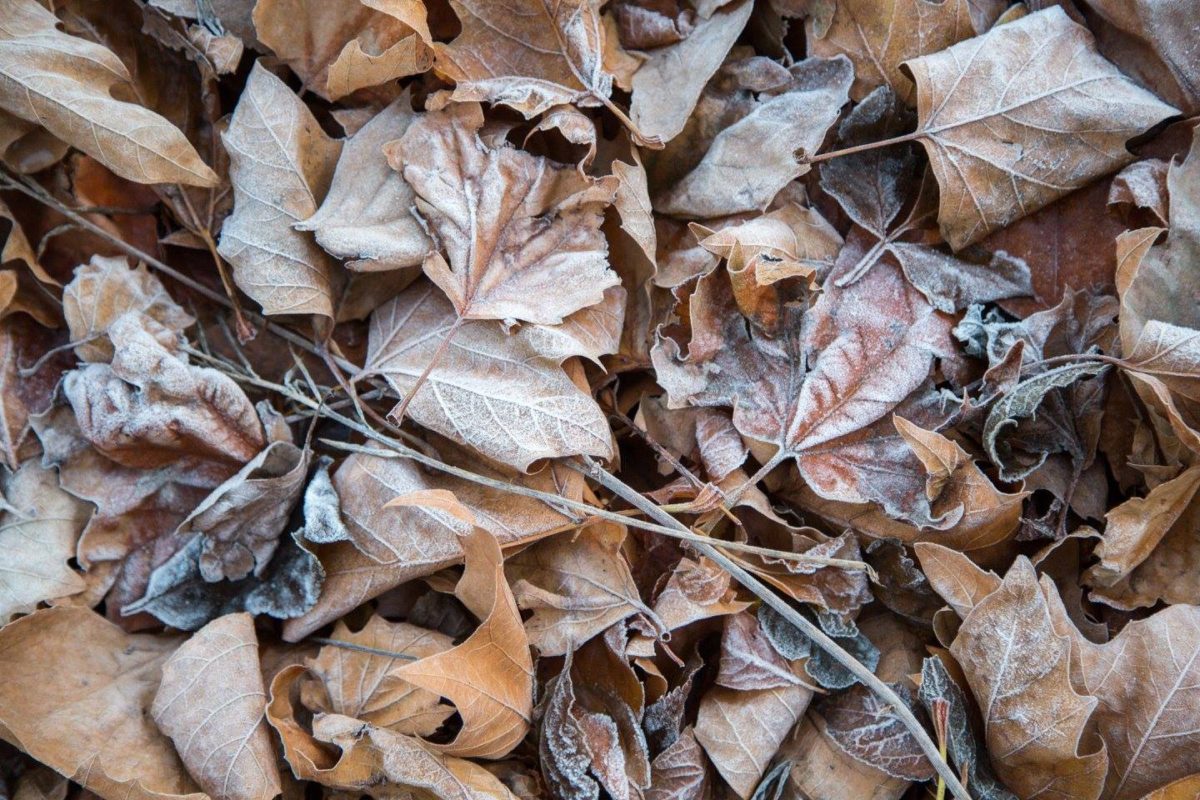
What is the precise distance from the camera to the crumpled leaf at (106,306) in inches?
50.1

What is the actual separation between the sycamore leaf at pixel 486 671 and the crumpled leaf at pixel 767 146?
604 millimetres

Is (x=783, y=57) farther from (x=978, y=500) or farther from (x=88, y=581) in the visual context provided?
(x=88, y=581)

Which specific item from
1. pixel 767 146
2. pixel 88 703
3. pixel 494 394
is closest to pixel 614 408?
pixel 494 394

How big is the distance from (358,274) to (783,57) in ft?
2.38

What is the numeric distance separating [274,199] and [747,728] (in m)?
0.99

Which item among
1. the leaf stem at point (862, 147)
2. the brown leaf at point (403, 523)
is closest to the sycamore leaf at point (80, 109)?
the brown leaf at point (403, 523)

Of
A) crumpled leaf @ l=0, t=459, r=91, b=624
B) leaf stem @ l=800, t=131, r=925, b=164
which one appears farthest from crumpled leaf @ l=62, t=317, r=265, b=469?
leaf stem @ l=800, t=131, r=925, b=164

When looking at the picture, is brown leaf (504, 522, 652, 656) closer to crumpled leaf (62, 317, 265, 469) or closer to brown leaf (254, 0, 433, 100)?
crumpled leaf (62, 317, 265, 469)

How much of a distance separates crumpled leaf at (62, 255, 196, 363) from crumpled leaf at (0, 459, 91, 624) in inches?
8.1

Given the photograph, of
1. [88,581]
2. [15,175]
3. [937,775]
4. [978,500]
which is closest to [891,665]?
[937,775]

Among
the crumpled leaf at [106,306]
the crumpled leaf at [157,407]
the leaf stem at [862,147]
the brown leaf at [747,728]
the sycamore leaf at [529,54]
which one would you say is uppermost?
the sycamore leaf at [529,54]

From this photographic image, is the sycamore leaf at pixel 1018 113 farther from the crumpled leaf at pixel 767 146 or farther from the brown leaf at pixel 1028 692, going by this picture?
the brown leaf at pixel 1028 692

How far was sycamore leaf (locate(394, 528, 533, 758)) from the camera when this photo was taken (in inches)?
39.8

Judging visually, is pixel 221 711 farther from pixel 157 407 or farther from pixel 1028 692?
pixel 1028 692
